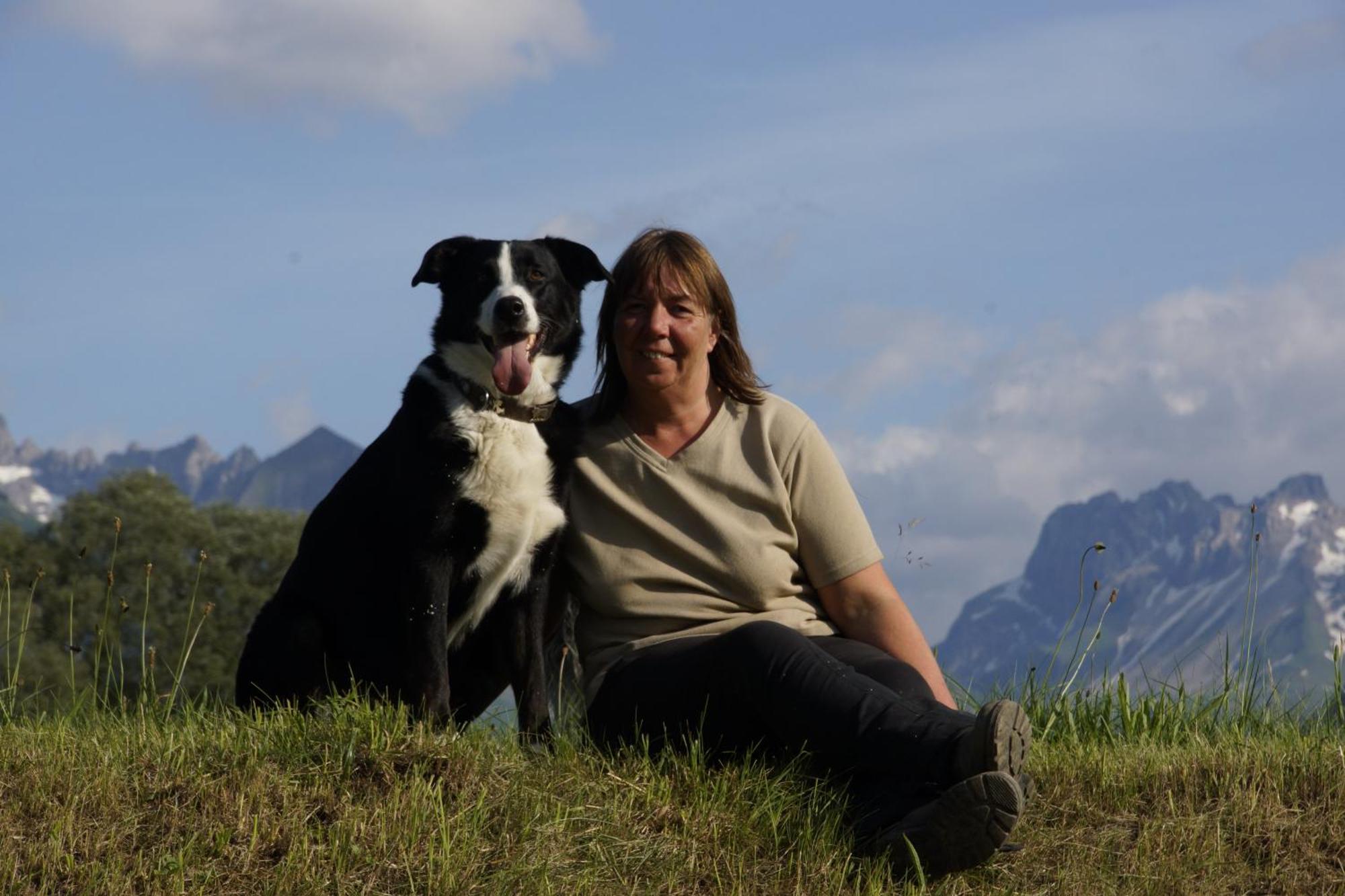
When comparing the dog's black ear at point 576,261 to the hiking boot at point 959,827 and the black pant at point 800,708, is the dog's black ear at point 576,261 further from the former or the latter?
the hiking boot at point 959,827

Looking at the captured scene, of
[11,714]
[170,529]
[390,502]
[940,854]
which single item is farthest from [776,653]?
[170,529]

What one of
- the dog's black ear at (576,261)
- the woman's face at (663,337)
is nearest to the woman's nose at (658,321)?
the woman's face at (663,337)

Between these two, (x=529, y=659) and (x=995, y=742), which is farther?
(x=529, y=659)

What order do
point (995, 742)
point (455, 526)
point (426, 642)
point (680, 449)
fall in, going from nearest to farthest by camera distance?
point (995, 742), point (426, 642), point (455, 526), point (680, 449)

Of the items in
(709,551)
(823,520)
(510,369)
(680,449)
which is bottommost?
(709,551)

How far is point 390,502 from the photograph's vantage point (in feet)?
16.6

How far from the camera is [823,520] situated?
5.23 m

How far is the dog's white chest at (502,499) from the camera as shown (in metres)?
5.04

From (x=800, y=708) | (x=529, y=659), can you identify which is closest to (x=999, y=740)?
(x=800, y=708)

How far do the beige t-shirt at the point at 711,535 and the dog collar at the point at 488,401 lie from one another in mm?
326

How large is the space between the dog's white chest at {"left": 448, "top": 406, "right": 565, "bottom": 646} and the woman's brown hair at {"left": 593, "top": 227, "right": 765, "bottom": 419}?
47 centimetres

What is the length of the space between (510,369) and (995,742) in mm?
2054

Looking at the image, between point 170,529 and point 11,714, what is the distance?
29089mm

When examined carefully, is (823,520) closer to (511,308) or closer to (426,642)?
(511,308)
